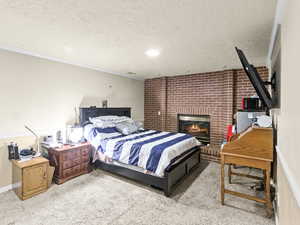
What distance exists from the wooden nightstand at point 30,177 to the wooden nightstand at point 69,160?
0.86 ft

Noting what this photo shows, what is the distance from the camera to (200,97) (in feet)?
16.4

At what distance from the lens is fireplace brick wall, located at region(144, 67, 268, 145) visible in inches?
172

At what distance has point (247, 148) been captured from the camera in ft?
7.12

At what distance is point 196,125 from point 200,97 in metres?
0.93

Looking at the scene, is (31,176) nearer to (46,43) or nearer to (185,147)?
(46,43)

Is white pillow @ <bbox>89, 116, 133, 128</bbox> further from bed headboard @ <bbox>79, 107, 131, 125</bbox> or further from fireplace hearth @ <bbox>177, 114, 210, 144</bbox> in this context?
fireplace hearth @ <bbox>177, 114, 210, 144</bbox>

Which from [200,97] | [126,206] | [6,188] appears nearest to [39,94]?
[6,188]

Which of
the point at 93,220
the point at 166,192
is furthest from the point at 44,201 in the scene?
the point at 166,192

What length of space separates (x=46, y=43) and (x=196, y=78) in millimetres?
3987

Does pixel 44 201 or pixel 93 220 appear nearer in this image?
pixel 93 220

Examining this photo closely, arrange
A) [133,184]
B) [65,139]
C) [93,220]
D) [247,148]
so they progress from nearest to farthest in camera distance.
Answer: [93,220] → [247,148] → [133,184] → [65,139]

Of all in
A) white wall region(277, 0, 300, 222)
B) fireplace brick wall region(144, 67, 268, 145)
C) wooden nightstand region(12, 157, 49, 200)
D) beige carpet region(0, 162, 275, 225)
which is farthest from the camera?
fireplace brick wall region(144, 67, 268, 145)

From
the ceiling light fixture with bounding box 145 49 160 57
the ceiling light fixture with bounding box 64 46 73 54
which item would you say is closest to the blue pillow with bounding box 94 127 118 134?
the ceiling light fixture with bounding box 64 46 73 54

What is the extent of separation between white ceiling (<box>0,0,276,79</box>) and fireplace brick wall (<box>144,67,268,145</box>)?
1.22m
